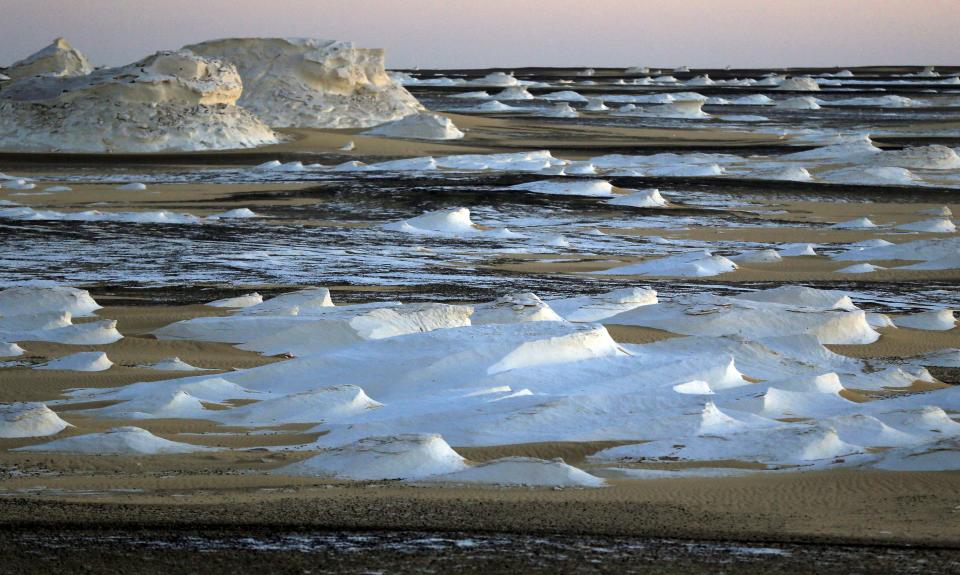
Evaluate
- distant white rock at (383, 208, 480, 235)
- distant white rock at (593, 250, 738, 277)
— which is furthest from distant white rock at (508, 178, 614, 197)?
distant white rock at (593, 250, 738, 277)

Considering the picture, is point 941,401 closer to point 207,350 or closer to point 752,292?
point 752,292

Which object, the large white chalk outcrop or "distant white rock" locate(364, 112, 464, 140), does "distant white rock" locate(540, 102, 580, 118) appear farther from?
"distant white rock" locate(364, 112, 464, 140)

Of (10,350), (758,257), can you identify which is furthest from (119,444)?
(758,257)

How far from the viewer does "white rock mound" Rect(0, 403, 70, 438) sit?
716cm

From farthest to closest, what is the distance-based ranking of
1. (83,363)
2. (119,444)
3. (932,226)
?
(932,226)
(83,363)
(119,444)

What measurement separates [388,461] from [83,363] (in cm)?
354

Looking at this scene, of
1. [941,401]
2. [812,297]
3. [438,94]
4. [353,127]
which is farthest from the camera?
[438,94]

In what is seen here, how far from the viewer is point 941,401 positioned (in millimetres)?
8156

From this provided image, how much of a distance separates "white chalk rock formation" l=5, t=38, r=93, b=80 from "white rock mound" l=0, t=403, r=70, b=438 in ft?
95.5

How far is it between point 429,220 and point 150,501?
12.5 m

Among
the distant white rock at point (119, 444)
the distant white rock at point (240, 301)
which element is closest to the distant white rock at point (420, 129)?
the distant white rock at point (240, 301)

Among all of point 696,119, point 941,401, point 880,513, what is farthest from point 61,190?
point 696,119

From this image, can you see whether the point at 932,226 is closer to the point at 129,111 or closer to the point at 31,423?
the point at 31,423

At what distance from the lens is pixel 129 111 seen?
95.7 feet
